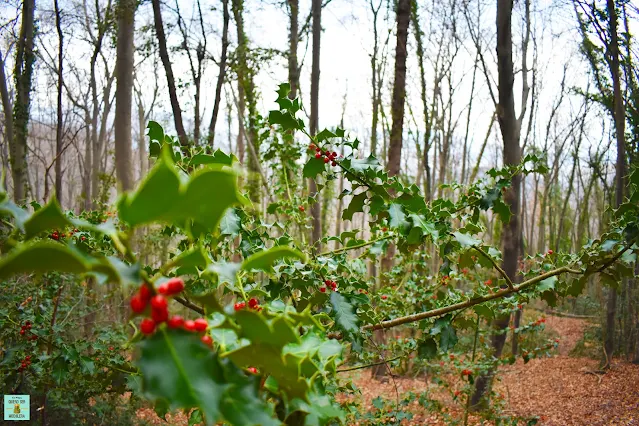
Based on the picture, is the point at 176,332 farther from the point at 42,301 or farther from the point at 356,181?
the point at 42,301

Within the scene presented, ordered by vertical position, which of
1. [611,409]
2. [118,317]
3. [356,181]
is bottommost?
[611,409]

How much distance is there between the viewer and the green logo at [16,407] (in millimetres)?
4402

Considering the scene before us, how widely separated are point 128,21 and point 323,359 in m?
8.76

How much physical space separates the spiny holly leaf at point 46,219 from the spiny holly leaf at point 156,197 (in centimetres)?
9

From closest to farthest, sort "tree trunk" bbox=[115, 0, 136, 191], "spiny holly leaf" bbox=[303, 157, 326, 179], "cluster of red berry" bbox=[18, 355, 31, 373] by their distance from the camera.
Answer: "spiny holly leaf" bbox=[303, 157, 326, 179] → "cluster of red berry" bbox=[18, 355, 31, 373] → "tree trunk" bbox=[115, 0, 136, 191]

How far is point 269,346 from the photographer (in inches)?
23.6

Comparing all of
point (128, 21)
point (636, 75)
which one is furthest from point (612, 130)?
point (128, 21)

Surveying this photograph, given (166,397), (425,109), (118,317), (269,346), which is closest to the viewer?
(166,397)

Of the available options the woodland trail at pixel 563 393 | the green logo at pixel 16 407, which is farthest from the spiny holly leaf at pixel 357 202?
the green logo at pixel 16 407

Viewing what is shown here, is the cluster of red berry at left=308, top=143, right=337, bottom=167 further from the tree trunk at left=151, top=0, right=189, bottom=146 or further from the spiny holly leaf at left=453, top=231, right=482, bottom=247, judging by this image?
the tree trunk at left=151, top=0, right=189, bottom=146

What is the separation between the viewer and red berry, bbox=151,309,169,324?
1.77ft

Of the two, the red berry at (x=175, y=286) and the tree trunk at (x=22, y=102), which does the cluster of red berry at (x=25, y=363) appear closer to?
the red berry at (x=175, y=286)

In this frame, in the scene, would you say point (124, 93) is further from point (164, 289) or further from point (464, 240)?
point (164, 289)

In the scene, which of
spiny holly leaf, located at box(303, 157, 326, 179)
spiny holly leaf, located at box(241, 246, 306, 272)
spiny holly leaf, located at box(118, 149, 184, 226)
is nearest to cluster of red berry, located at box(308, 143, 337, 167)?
spiny holly leaf, located at box(303, 157, 326, 179)
